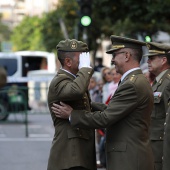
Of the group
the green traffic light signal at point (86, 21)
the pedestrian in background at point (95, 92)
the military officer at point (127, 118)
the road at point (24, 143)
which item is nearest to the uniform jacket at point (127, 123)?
the military officer at point (127, 118)

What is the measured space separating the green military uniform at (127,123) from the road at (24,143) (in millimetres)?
5759

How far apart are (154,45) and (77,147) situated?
5.36 ft

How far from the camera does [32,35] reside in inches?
4107

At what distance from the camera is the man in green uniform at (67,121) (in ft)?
20.1

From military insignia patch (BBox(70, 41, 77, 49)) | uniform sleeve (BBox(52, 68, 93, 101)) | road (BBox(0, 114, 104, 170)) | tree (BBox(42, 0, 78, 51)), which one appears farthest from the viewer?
tree (BBox(42, 0, 78, 51))

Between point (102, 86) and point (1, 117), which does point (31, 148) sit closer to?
point (102, 86)

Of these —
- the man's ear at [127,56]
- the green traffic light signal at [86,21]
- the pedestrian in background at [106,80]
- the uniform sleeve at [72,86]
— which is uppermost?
the green traffic light signal at [86,21]

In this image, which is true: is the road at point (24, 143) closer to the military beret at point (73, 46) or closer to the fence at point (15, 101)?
the fence at point (15, 101)

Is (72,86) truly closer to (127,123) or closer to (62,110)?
(62,110)

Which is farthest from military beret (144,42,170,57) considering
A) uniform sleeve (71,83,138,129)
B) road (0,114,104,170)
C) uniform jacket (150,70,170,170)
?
road (0,114,104,170)

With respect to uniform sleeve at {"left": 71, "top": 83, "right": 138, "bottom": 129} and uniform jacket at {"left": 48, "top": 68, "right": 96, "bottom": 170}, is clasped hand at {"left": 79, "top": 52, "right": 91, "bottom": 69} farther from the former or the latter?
uniform sleeve at {"left": 71, "top": 83, "right": 138, "bottom": 129}

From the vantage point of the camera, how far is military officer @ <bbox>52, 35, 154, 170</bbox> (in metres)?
5.88

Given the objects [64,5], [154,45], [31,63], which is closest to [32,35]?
[64,5]

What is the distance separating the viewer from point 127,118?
19.4 ft
